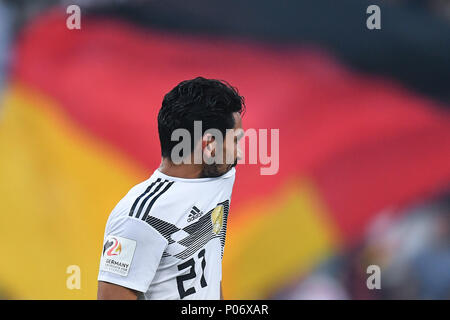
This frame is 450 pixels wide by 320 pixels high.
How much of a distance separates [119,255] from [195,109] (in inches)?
16.7

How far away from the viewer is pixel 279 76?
12.0 feet

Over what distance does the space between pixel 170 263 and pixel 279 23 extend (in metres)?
2.28

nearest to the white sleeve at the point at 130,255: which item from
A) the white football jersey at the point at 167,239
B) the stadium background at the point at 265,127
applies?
the white football jersey at the point at 167,239

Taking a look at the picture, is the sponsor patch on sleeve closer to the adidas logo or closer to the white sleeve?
the white sleeve

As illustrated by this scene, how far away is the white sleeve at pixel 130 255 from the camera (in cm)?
156

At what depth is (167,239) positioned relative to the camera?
1613mm

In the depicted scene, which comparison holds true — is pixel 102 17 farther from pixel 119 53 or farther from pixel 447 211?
pixel 447 211

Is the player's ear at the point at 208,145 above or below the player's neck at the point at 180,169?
above

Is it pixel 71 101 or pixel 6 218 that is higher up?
pixel 71 101

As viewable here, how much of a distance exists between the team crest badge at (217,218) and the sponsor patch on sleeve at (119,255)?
0.28 meters

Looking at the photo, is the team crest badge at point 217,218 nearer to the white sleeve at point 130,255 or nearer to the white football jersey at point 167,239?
the white football jersey at point 167,239

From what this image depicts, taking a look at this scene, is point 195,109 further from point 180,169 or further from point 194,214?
point 194,214

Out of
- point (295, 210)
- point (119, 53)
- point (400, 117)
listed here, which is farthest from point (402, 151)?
point (119, 53)

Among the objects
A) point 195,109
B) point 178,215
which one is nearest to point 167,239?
point 178,215
